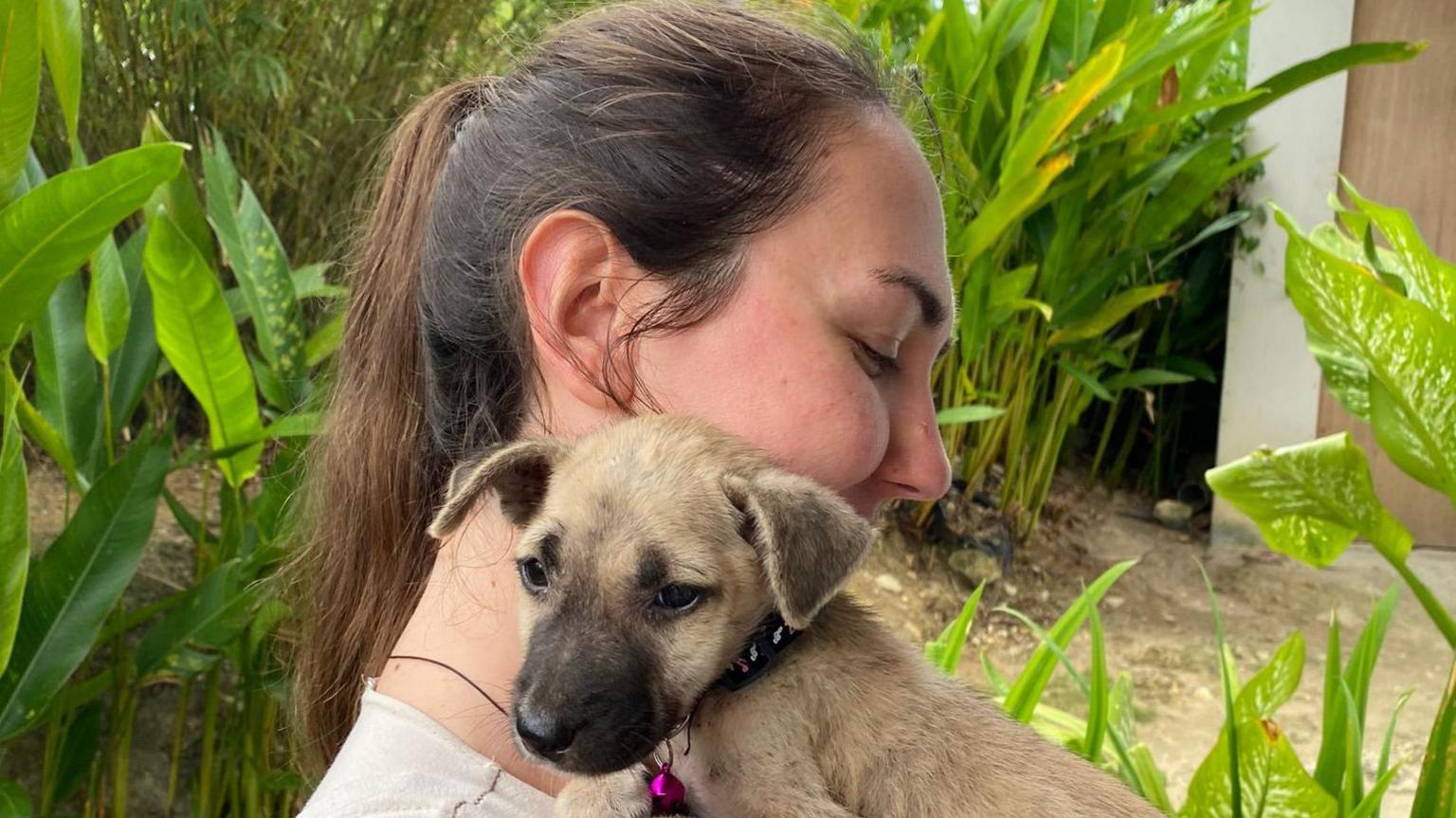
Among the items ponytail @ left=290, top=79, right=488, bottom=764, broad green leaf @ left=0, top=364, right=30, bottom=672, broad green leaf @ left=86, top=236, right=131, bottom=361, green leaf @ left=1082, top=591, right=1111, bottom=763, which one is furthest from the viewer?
green leaf @ left=1082, top=591, right=1111, bottom=763

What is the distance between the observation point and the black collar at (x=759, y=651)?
1.72 m

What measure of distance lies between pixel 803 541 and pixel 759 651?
0.23 metres

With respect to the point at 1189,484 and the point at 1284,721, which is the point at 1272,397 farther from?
the point at 1284,721

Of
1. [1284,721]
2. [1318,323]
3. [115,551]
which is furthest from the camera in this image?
[1284,721]

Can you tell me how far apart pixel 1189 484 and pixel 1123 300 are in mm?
2460

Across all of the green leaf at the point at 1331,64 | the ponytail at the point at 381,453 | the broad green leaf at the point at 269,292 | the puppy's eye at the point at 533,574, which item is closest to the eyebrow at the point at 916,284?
the puppy's eye at the point at 533,574

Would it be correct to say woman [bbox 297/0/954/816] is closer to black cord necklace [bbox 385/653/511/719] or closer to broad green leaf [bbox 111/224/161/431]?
black cord necklace [bbox 385/653/511/719]

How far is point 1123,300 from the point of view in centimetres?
762

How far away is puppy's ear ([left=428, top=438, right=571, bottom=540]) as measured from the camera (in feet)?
5.64

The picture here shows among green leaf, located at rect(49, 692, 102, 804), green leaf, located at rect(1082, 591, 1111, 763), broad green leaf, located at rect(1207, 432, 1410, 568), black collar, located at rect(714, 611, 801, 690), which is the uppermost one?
black collar, located at rect(714, 611, 801, 690)

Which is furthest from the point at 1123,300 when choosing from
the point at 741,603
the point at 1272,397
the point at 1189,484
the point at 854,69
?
the point at 741,603

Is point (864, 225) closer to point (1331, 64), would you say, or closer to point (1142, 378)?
point (1331, 64)

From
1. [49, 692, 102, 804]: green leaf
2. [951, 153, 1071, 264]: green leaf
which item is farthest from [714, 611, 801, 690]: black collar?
[951, 153, 1071, 264]: green leaf

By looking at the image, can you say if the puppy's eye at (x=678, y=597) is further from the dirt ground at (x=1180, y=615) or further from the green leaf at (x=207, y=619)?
the dirt ground at (x=1180, y=615)
